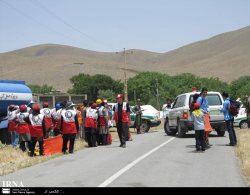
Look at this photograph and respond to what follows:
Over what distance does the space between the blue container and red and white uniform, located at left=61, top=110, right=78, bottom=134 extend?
6.67m

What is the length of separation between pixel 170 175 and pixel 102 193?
8.21ft

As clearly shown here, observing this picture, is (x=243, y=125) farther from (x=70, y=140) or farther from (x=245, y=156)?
(x=245, y=156)

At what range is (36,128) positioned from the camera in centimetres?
1673

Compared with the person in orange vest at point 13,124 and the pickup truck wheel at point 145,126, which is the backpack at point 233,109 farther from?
the pickup truck wheel at point 145,126

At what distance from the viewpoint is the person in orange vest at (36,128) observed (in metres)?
16.7

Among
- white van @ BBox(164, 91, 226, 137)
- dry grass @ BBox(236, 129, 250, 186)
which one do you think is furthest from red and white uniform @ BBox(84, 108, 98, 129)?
dry grass @ BBox(236, 129, 250, 186)

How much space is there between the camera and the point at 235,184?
10219 millimetres

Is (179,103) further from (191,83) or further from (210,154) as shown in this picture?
(191,83)

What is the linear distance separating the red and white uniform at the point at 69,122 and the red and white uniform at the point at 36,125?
849 mm

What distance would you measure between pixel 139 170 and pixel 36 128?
5367mm

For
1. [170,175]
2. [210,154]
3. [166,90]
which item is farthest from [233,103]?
[166,90]

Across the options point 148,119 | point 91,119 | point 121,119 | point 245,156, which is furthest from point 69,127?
point 148,119

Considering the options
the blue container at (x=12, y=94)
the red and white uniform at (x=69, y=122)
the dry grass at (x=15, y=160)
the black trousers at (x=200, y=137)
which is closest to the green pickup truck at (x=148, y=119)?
the blue container at (x=12, y=94)

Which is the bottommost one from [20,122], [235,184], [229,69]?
[235,184]
